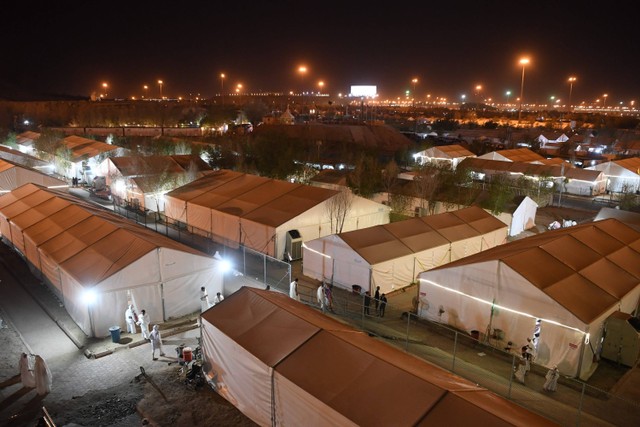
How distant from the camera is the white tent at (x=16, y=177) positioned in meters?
28.1

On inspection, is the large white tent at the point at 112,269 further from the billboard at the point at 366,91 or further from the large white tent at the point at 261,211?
the billboard at the point at 366,91

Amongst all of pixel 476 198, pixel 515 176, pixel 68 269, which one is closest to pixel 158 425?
pixel 68 269

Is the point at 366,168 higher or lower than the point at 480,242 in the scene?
higher

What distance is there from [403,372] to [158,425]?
542 cm

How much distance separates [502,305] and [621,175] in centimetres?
3556

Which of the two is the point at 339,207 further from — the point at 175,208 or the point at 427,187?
the point at 175,208

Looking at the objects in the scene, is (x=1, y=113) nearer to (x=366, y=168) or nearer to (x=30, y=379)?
(x=366, y=168)

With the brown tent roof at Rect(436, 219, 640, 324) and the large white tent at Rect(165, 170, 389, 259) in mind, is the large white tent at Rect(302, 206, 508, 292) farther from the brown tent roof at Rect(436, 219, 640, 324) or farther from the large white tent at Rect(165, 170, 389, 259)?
the brown tent roof at Rect(436, 219, 640, 324)


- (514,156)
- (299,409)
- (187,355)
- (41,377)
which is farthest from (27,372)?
(514,156)

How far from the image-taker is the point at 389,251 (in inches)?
698

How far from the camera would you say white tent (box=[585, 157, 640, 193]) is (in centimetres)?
4022

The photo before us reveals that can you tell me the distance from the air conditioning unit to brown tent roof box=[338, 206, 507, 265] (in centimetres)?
356

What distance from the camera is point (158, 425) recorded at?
9.52m

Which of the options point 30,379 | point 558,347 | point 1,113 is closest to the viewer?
point 30,379
